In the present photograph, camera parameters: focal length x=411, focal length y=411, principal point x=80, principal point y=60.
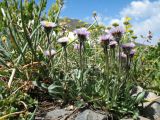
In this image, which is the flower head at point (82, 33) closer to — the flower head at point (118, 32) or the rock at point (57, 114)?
the flower head at point (118, 32)

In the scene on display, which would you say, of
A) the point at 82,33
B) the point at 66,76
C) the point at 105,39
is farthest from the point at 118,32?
the point at 66,76

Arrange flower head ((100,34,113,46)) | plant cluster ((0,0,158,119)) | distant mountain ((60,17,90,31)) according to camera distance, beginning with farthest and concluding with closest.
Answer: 1. distant mountain ((60,17,90,31))
2. plant cluster ((0,0,158,119))
3. flower head ((100,34,113,46))

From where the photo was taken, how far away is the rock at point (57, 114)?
3.25 m

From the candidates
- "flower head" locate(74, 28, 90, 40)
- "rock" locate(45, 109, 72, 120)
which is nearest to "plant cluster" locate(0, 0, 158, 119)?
"flower head" locate(74, 28, 90, 40)

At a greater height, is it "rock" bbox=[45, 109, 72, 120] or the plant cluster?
the plant cluster

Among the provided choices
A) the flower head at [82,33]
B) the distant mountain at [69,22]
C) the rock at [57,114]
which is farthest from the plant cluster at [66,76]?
the distant mountain at [69,22]

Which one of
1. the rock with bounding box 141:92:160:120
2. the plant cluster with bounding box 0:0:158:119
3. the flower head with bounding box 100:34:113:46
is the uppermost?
the flower head with bounding box 100:34:113:46

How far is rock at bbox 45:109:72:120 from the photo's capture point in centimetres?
325

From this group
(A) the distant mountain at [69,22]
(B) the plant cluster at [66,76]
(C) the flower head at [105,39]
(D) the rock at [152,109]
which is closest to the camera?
(C) the flower head at [105,39]

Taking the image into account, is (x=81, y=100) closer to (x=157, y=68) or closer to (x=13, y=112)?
(x=13, y=112)

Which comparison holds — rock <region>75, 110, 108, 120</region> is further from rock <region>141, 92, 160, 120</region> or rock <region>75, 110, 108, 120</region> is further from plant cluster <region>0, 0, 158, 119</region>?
rock <region>141, 92, 160, 120</region>

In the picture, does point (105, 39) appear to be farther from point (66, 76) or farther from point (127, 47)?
point (66, 76)

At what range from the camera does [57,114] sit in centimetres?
329

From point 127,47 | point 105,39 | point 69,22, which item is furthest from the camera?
point 69,22
